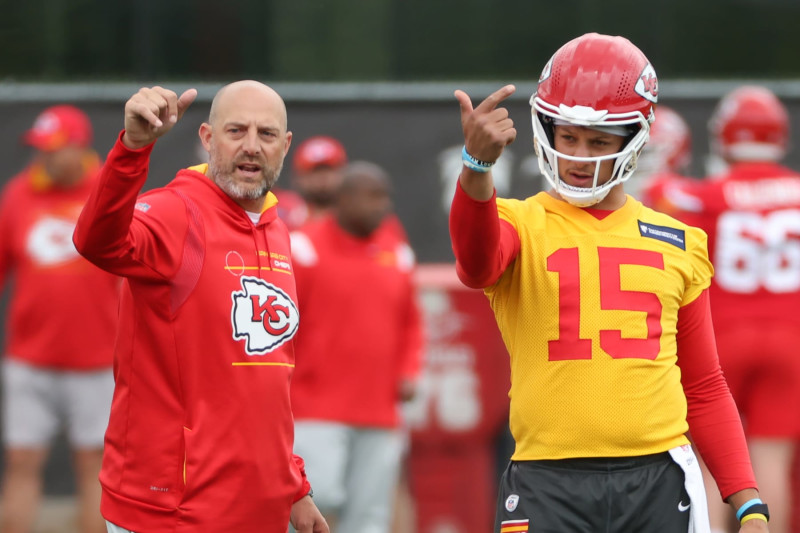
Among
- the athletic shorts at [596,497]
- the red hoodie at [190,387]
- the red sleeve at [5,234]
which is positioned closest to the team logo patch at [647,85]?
the athletic shorts at [596,497]

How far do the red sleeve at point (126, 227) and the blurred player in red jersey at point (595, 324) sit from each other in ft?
2.79

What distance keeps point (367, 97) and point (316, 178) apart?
119 centimetres

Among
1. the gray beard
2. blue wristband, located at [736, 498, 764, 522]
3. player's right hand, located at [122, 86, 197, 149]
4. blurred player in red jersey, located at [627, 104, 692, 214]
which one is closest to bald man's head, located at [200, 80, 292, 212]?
the gray beard

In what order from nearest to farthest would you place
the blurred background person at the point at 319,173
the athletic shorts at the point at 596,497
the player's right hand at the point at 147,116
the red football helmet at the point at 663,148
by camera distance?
1. the player's right hand at the point at 147,116
2. the athletic shorts at the point at 596,497
3. the red football helmet at the point at 663,148
4. the blurred background person at the point at 319,173

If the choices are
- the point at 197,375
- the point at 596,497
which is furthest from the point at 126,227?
the point at 596,497

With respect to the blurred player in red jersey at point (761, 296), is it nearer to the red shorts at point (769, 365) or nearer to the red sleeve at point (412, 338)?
the red shorts at point (769, 365)

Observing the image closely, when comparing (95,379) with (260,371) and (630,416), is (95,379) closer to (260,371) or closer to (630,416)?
(260,371)

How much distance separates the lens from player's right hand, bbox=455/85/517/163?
3.28 metres

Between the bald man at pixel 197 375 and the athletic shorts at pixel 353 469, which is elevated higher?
the bald man at pixel 197 375

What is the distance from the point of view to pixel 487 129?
3.28 metres

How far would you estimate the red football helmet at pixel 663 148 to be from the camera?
25.2 feet

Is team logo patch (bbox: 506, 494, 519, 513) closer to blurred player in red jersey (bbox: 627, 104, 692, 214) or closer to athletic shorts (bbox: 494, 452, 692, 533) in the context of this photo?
athletic shorts (bbox: 494, 452, 692, 533)

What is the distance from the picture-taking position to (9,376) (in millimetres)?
7547

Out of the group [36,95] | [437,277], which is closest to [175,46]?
[36,95]
